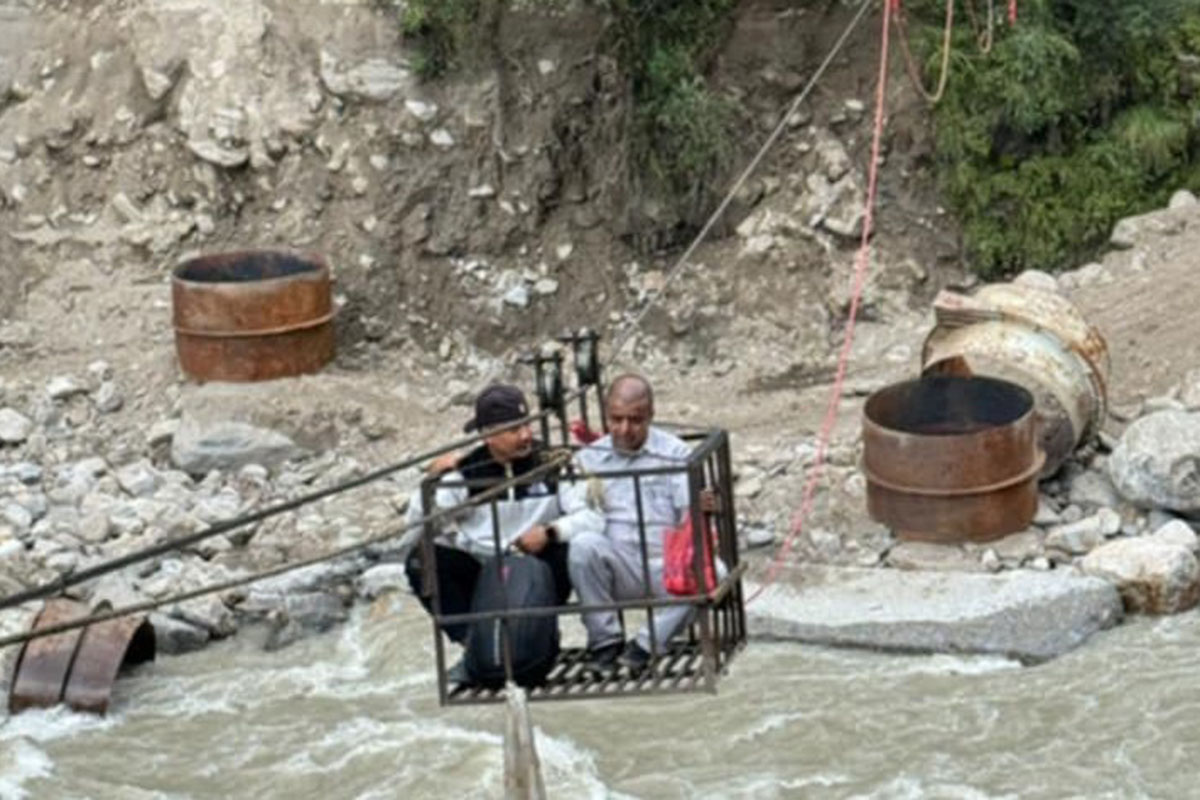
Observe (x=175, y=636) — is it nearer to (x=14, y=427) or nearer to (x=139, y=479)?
(x=139, y=479)

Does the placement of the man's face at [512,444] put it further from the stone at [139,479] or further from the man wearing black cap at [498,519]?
the stone at [139,479]

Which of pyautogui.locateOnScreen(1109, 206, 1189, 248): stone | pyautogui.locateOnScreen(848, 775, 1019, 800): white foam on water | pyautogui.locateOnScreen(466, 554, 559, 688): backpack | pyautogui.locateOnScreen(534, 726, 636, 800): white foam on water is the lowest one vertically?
pyautogui.locateOnScreen(848, 775, 1019, 800): white foam on water

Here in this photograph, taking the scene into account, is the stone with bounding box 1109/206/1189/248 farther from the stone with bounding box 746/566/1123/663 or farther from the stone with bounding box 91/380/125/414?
the stone with bounding box 91/380/125/414

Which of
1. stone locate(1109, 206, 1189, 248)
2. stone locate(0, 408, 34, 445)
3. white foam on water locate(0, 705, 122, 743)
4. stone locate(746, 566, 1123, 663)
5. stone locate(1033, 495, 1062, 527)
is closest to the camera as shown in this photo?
white foam on water locate(0, 705, 122, 743)

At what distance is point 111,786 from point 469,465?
9.82 feet

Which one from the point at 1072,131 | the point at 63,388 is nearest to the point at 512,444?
the point at 63,388

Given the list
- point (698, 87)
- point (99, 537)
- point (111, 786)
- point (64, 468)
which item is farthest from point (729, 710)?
point (698, 87)

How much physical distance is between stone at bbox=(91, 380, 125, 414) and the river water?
3.19 metres

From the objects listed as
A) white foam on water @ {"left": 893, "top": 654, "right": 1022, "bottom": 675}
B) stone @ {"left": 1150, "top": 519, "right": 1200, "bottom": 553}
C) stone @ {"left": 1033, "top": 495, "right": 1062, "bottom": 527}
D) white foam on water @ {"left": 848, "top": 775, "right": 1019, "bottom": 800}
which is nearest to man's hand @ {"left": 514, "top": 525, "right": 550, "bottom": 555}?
white foam on water @ {"left": 848, "top": 775, "right": 1019, "bottom": 800}

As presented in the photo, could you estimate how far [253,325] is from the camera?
14.1 meters

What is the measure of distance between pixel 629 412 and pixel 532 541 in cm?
55

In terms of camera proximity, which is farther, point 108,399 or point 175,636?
point 108,399

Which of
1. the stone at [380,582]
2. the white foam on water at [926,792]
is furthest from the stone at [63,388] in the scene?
the white foam on water at [926,792]

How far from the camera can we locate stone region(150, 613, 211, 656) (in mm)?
11570
